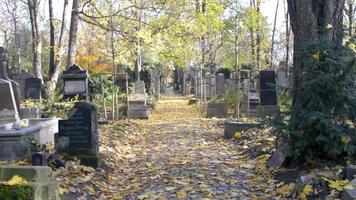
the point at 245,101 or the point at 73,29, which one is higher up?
the point at 73,29

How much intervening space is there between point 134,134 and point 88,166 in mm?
6069

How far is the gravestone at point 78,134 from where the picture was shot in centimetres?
844

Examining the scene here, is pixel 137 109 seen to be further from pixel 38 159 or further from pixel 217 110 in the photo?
pixel 38 159

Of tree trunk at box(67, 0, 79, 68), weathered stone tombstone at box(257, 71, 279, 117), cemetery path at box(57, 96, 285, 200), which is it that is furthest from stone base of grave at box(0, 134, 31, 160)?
weathered stone tombstone at box(257, 71, 279, 117)

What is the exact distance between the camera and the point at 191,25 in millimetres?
19125

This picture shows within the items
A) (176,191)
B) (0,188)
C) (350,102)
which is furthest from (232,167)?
A: (0,188)

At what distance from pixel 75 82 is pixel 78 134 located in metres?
8.58

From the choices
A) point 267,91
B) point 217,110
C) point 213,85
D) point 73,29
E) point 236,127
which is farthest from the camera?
point 213,85

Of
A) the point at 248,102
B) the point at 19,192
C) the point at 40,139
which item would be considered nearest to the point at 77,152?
the point at 40,139

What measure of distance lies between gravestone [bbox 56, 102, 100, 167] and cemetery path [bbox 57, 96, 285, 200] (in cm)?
52

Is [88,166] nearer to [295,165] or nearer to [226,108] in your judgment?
[295,165]

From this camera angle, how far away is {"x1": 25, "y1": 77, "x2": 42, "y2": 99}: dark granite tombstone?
17.9 metres

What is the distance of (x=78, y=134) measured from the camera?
848 cm

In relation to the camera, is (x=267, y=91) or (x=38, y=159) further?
(x=267, y=91)
